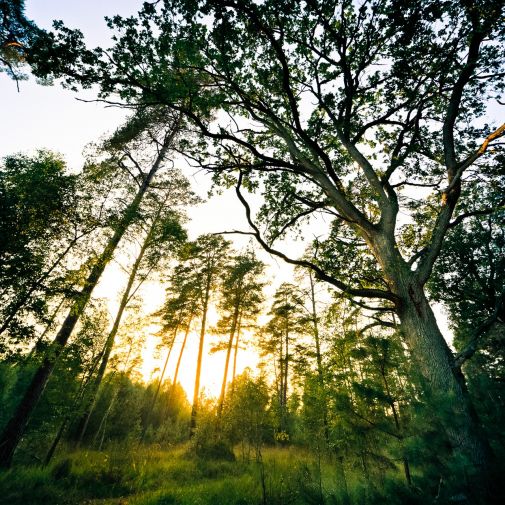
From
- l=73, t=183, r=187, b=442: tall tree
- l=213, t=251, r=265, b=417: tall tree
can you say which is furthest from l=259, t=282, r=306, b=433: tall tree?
Answer: l=73, t=183, r=187, b=442: tall tree

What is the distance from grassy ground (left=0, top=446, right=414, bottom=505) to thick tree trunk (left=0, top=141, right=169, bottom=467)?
2.78 ft

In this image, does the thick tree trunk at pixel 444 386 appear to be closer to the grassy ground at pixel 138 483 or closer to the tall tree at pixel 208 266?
the grassy ground at pixel 138 483

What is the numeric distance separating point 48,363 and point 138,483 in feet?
16.2

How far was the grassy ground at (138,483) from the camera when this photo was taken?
20.3 feet

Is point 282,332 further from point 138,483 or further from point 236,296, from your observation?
point 138,483

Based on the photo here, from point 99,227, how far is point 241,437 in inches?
488

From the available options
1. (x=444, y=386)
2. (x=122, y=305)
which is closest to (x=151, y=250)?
(x=122, y=305)

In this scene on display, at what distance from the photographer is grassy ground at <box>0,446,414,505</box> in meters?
6.18

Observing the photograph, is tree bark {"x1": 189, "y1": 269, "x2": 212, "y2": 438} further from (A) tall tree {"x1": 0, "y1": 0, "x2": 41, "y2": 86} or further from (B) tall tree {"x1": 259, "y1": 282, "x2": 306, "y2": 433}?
(A) tall tree {"x1": 0, "y1": 0, "x2": 41, "y2": 86}

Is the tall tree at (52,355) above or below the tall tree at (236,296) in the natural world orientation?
below

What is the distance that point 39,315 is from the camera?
6.77 m

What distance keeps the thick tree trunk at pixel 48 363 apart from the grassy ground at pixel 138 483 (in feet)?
2.78

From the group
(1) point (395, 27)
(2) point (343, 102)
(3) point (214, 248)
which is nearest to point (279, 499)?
(2) point (343, 102)

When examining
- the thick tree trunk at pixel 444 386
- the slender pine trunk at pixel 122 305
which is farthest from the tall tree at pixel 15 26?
the thick tree trunk at pixel 444 386
